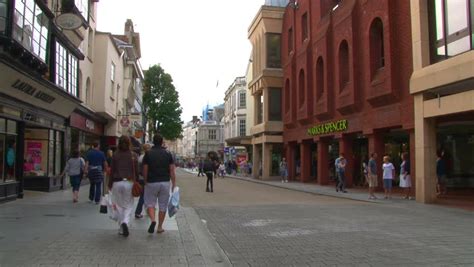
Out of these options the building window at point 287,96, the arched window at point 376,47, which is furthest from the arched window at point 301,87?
the arched window at point 376,47

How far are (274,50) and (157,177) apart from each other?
33.1 m

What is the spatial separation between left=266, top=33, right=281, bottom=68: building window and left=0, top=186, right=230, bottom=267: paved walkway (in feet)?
98.3

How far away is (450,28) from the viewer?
16969 mm

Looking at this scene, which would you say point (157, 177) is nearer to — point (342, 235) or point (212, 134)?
point (342, 235)

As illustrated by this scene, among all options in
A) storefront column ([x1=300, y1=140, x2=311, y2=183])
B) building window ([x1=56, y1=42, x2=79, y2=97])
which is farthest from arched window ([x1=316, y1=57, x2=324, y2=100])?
building window ([x1=56, y1=42, x2=79, y2=97])

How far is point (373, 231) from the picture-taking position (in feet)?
34.7

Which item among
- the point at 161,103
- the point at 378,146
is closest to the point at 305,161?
the point at 378,146

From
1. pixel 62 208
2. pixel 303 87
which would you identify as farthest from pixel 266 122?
pixel 62 208

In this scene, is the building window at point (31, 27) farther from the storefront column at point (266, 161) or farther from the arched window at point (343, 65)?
the storefront column at point (266, 161)

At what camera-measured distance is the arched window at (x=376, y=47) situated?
2336 centimetres

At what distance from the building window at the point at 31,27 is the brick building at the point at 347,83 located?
13235 mm

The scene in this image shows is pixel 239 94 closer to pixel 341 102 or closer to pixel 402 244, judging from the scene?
pixel 341 102

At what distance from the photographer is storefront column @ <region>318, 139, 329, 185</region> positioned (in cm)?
3034

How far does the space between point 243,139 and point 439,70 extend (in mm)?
37442
